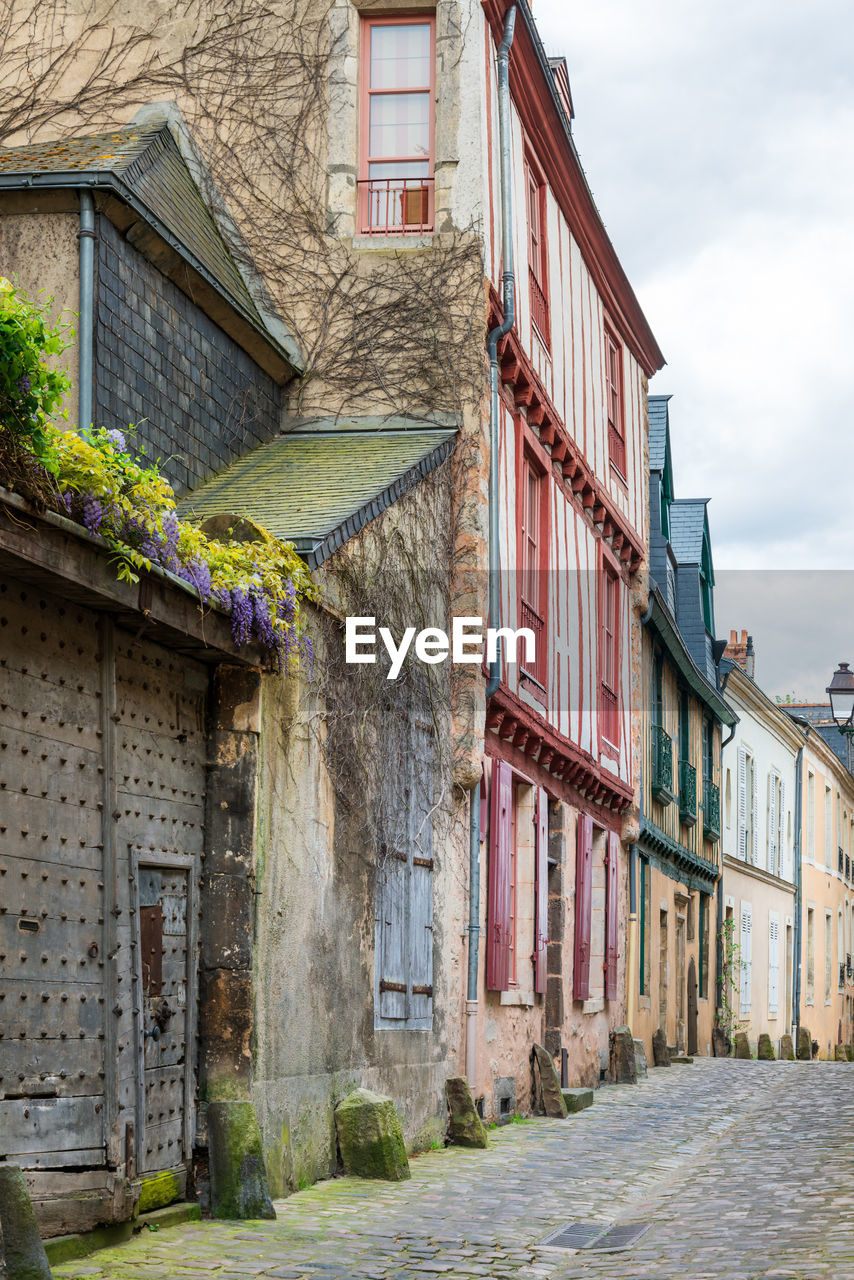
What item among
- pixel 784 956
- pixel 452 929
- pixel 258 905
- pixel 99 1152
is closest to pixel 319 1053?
pixel 258 905

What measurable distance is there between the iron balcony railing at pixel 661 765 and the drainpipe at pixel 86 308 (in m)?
12.4

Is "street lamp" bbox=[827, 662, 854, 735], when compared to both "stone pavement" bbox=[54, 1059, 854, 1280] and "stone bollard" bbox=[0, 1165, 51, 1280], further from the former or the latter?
"stone bollard" bbox=[0, 1165, 51, 1280]

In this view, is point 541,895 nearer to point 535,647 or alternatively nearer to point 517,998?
point 517,998

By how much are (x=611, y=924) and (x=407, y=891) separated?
7190 millimetres

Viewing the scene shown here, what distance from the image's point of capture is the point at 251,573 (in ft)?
24.4

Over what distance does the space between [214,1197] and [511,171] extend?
25.8 ft

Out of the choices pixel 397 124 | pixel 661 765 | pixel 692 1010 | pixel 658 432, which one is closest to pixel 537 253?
pixel 397 124

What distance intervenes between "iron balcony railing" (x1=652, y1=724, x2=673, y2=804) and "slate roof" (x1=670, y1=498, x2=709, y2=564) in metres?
4.90

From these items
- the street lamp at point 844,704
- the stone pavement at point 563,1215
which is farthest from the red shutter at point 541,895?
the street lamp at point 844,704

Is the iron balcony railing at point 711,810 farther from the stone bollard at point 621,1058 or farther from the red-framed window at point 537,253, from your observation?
the red-framed window at point 537,253

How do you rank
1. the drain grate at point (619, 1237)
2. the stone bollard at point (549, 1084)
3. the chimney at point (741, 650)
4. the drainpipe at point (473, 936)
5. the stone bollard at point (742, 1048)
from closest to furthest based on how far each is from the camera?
the drain grate at point (619, 1237), the drainpipe at point (473, 936), the stone bollard at point (549, 1084), the stone bollard at point (742, 1048), the chimney at point (741, 650)

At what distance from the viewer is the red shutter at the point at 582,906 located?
15.2 m

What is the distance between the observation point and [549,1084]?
12992 millimetres

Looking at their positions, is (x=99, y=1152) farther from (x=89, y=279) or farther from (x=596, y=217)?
(x=596, y=217)
